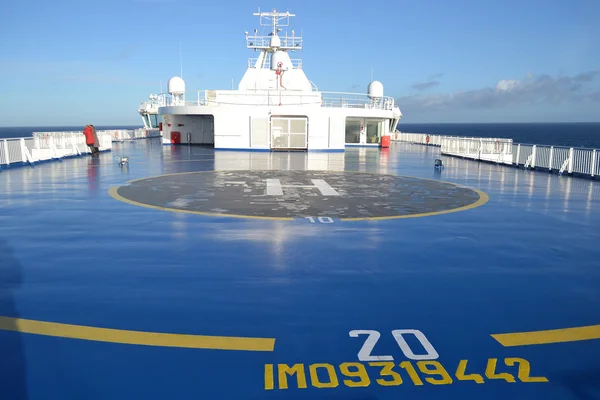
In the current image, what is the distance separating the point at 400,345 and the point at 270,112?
88.4 ft

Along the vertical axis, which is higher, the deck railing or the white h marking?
the deck railing

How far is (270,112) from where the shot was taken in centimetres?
3008

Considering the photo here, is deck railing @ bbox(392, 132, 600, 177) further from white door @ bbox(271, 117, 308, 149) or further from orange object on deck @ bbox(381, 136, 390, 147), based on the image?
white door @ bbox(271, 117, 308, 149)

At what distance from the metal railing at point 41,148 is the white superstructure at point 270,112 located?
853 centimetres

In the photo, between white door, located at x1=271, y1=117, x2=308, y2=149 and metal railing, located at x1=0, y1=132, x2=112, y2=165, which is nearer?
metal railing, located at x1=0, y1=132, x2=112, y2=165

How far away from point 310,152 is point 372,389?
88.9 ft

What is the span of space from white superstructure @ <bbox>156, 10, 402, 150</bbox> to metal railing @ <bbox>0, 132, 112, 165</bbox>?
336 inches

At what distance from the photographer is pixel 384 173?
18516mm

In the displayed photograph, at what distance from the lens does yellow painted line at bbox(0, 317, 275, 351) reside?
4250mm

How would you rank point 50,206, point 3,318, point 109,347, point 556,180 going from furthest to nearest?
point 556,180, point 50,206, point 3,318, point 109,347

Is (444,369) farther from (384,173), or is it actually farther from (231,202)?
(384,173)

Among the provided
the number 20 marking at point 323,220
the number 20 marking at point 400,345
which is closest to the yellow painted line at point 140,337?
the number 20 marking at point 400,345

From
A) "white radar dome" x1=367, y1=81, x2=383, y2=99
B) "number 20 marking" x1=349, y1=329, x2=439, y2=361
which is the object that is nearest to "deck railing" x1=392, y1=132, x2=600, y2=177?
"white radar dome" x1=367, y1=81, x2=383, y2=99

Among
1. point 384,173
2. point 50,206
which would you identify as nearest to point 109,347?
point 50,206
